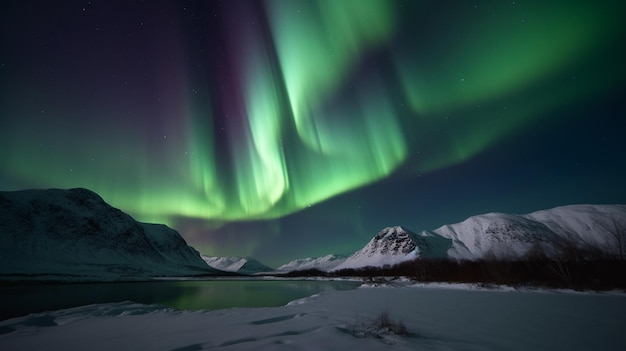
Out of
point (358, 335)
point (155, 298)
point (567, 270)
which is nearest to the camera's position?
point (358, 335)

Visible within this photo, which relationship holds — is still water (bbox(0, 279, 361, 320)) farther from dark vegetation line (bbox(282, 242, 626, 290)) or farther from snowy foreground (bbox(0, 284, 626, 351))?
dark vegetation line (bbox(282, 242, 626, 290))

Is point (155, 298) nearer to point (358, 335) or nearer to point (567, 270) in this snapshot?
point (358, 335)

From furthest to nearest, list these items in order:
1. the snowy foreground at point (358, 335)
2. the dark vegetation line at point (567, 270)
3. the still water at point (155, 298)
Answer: the dark vegetation line at point (567, 270)
the still water at point (155, 298)
the snowy foreground at point (358, 335)

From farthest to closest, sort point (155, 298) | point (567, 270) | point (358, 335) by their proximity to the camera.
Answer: point (155, 298) < point (567, 270) < point (358, 335)

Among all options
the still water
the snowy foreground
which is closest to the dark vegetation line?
the snowy foreground

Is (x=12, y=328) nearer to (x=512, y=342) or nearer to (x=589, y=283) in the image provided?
(x=512, y=342)

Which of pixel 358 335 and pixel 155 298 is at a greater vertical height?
pixel 155 298

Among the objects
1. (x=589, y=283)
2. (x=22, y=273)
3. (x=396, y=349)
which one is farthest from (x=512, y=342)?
(x=22, y=273)

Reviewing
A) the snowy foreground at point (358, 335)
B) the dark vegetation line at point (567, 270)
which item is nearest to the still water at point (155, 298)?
the snowy foreground at point (358, 335)

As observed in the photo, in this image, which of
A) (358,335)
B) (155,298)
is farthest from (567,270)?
(155,298)

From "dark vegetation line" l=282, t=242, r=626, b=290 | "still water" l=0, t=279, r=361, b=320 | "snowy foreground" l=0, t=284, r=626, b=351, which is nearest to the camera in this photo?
"snowy foreground" l=0, t=284, r=626, b=351

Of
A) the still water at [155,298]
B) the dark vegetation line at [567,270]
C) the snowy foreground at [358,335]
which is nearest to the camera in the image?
the snowy foreground at [358,335]

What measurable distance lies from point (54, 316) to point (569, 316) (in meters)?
28.9

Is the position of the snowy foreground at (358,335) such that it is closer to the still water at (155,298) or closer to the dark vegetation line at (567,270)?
the still water at (155,298)
